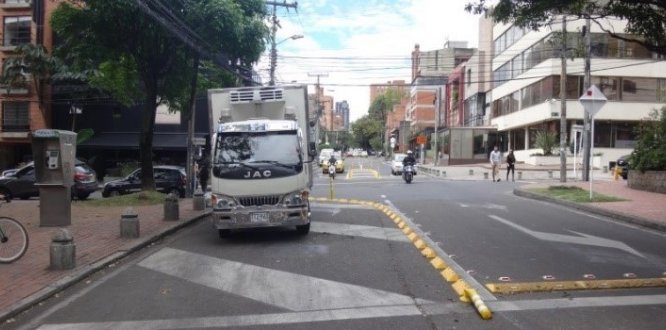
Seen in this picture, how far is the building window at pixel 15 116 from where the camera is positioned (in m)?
39.7

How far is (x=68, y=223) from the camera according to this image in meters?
13.5

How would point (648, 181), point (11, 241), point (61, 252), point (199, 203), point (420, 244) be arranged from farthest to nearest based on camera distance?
point (648, 181) → point (199, 203) → point (420, 244) → point (11, 241) → point (61, 252)

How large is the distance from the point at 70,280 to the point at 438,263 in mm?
5172

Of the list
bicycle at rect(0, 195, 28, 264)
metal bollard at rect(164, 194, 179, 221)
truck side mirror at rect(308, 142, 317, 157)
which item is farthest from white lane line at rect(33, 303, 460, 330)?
metal bollard at rect(164, 194, 179, 221)

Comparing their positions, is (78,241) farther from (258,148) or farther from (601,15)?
(601,15)

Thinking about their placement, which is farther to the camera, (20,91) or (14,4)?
(20,91)

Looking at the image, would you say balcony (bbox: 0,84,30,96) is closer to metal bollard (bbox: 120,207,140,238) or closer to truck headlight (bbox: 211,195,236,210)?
metal bollard (bbox: 120,207,140,238)

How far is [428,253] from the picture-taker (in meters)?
9.88

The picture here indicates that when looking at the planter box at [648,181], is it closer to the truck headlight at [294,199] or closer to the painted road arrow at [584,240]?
the painted road arrow at [584,240]

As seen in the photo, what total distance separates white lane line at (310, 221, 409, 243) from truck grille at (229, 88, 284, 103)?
117 inches

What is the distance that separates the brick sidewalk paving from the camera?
7996 mm

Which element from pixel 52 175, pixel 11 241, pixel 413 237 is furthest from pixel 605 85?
pixel 11 241

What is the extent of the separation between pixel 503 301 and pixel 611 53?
1615 inches

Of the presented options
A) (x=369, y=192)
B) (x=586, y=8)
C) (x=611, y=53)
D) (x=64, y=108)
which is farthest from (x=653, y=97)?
(x=64, y=108)
